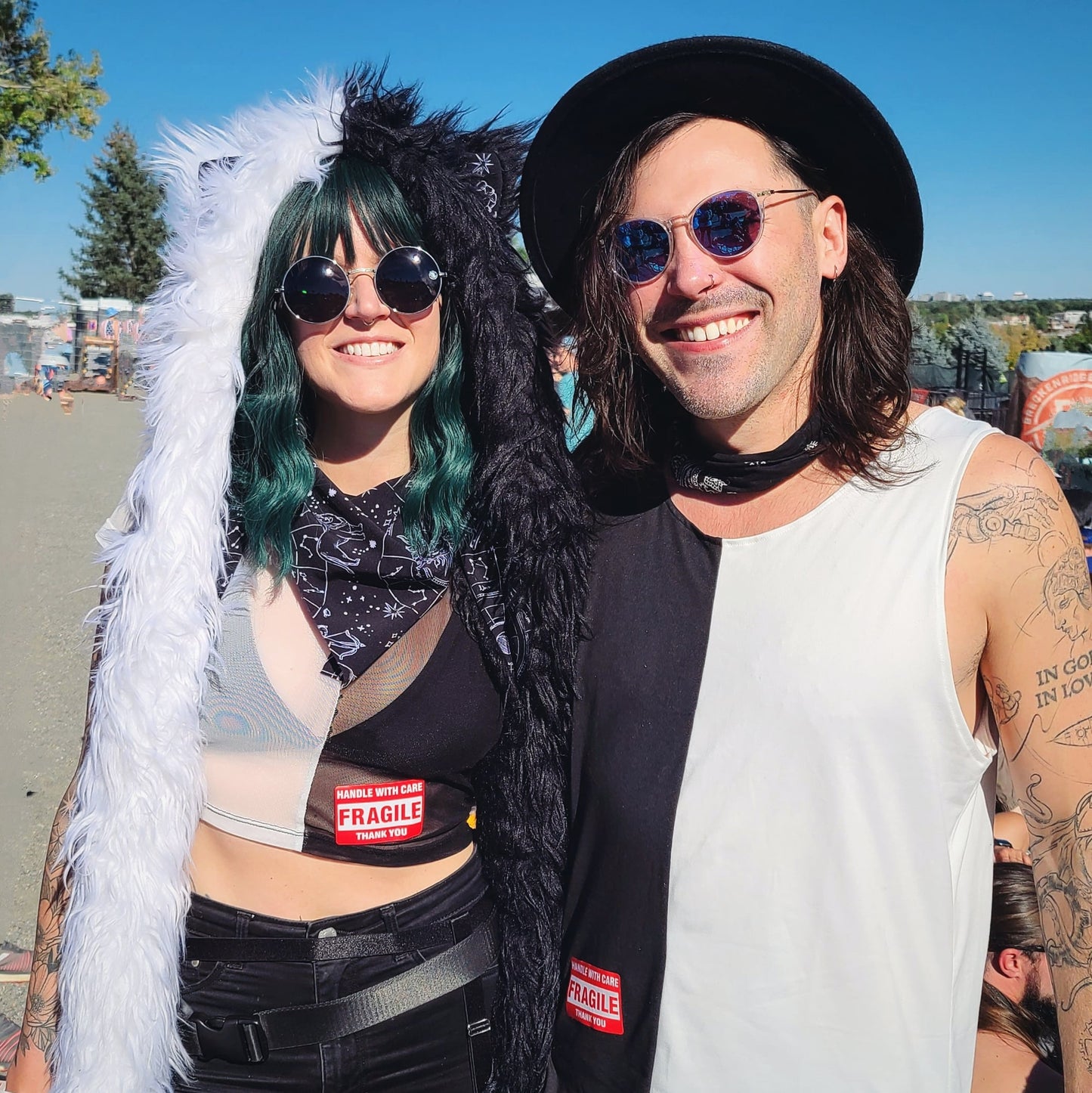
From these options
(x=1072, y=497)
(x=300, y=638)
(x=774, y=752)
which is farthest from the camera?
(x=1072, y=497)

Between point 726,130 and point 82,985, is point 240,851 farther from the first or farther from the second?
point 726,130

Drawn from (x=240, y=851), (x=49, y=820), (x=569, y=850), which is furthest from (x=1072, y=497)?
(x=49, y=820)

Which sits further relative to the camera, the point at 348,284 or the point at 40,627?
the point at 40,627

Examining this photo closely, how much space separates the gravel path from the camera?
4.25 meters

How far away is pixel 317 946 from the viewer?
6.23ft

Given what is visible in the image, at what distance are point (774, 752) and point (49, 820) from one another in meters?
4.03

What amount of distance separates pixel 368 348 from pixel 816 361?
0.93 meters

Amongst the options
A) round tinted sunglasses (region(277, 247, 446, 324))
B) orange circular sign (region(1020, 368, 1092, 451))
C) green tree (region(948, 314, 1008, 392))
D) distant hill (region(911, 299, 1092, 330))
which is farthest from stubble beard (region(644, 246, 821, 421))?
green tree (region(948, 314, 1008, 392))

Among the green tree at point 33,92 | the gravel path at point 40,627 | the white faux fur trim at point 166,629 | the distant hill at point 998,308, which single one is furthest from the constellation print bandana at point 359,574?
the green tree at point 33,92

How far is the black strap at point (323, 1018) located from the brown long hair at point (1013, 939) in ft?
4.97

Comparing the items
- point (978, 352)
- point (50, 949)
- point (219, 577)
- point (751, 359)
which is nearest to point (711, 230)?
point (751, 359)

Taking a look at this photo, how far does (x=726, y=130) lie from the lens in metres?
1.89

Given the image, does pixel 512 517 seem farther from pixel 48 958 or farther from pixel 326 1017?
pixel 48 958

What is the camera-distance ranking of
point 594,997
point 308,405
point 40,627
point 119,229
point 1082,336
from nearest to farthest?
point 594,997 → point 308,405 → point 40,627 → point 1082,336 → point 119,229
